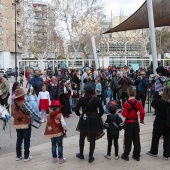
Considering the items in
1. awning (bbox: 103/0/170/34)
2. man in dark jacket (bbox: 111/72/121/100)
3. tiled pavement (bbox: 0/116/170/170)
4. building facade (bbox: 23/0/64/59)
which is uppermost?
building facade (bbox: 23/0/64/59)

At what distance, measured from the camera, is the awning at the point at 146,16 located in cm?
1130

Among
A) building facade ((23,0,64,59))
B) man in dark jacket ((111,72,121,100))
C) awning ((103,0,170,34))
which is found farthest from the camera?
building facade ((23,0,64,59))

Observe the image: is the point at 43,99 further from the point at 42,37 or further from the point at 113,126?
the point at 42,37

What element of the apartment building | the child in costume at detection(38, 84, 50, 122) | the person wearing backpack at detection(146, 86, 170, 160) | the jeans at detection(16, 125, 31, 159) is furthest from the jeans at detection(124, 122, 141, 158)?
the apartment building

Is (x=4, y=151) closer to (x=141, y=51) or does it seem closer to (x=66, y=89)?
(x=66, y=89)

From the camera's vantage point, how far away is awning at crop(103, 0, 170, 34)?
37.1 ft

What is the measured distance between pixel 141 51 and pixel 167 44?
557cm

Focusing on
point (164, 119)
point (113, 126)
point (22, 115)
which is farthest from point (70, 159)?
point (164, 119)

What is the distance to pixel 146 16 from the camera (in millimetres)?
12180

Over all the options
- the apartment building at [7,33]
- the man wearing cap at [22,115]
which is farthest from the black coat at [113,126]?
the apartment building at [7,33]

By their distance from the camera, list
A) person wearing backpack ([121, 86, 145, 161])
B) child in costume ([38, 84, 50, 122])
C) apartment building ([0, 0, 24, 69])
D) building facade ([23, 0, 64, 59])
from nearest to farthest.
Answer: person wearing backpack ([121, 86, 145, 161]), child in costume ([38, 84, 50, 122]), building facade ([23, 0, 64, 59]), apartment building ([0, 0, 24, 69])

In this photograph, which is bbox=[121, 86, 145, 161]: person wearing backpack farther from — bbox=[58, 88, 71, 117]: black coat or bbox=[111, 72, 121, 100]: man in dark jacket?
bbox=[111, 72, 121, 100]: man in dark jacket

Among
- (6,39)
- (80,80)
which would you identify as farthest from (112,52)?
(80,80)

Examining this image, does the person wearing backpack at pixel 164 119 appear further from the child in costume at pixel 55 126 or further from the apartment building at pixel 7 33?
the apartment building at pixel 7 33
